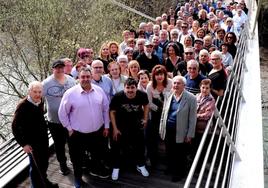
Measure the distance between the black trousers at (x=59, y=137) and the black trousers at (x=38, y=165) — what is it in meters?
0.46

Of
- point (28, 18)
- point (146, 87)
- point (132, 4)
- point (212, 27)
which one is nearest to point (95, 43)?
point (28, 18)

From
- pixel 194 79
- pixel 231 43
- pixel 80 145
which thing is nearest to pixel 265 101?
pixel 231 43

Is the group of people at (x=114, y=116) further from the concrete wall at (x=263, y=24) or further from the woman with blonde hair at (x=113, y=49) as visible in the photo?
the concrete wall at (x=263, y=24)

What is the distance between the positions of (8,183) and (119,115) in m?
1.69

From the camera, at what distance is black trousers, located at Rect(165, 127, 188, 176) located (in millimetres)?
4891

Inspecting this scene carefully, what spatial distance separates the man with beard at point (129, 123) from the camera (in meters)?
4.78

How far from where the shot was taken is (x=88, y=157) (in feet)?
17.0

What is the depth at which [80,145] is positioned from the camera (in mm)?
4852

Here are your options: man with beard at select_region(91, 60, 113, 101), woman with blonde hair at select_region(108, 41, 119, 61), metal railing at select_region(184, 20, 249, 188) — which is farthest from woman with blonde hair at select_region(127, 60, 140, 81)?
woman with blonde hair at select_region(108, 41, 119, 61)

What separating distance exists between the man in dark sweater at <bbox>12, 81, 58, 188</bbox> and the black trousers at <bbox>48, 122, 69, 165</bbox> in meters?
0.45

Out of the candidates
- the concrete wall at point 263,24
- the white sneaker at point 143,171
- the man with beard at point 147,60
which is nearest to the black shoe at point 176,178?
the white sneaker at point 143,171

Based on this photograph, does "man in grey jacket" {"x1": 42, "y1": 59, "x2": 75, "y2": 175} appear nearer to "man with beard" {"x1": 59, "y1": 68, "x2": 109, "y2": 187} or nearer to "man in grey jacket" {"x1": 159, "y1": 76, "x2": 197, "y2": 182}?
"man with beard" {"x1": 59, "y1": 68, "x2": 109, "y2": 187}

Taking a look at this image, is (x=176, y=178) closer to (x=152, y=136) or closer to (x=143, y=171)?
(x=143, y=171)

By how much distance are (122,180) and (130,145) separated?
1.53 feet
